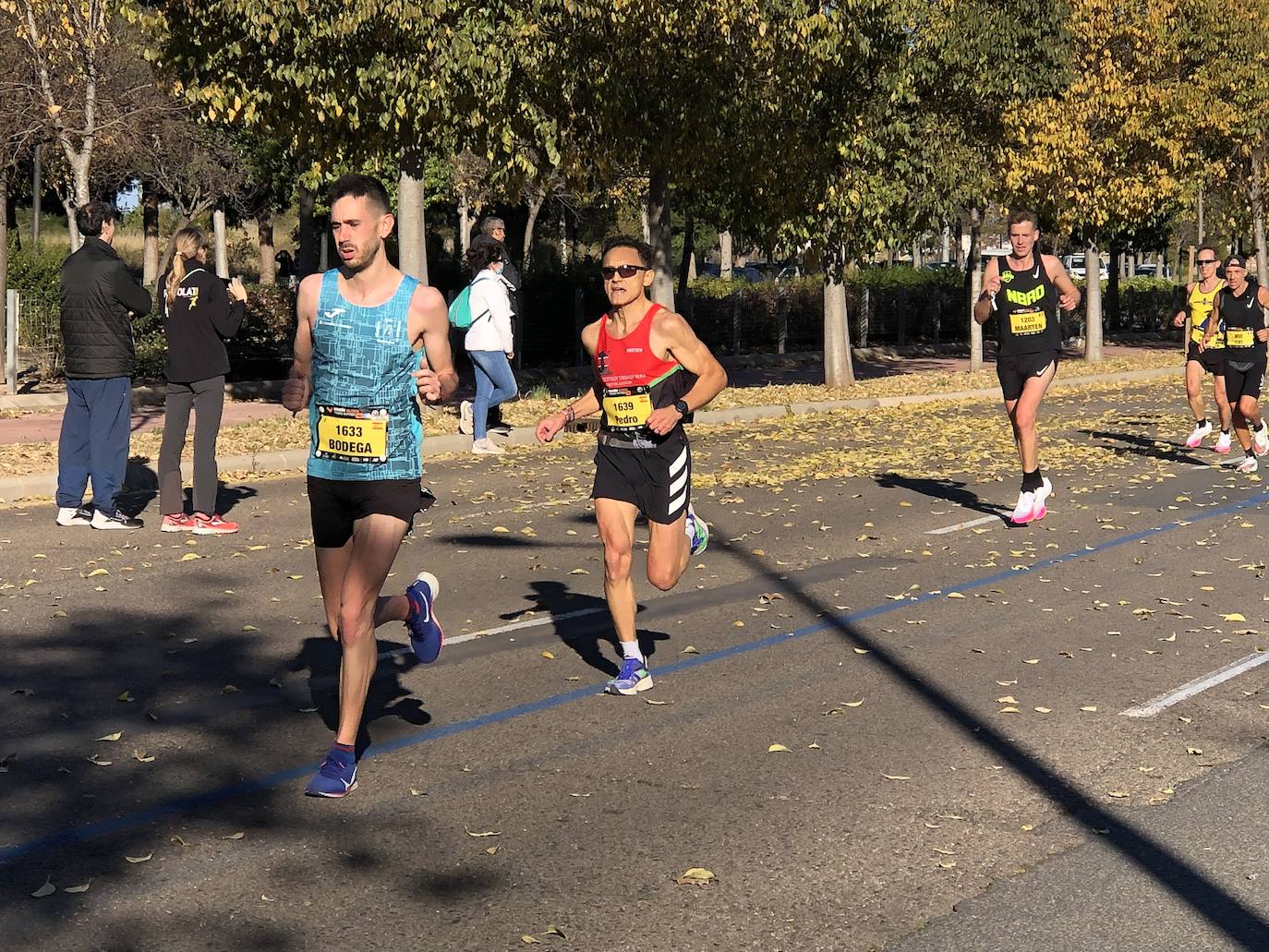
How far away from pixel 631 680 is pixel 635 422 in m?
1.08

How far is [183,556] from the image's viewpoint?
34.9 feet

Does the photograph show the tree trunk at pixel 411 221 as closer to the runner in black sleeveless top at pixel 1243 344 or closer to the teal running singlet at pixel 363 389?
the runner in black sleeveless top at pixel 1243 344

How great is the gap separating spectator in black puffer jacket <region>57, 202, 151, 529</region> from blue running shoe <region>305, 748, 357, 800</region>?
6.20 m

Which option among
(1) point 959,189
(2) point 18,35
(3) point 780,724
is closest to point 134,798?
(3) point 780,724

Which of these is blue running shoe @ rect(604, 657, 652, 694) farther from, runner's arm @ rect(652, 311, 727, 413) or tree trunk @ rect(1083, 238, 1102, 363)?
tree trunk @ rect(1083, 238, 1102, 363)

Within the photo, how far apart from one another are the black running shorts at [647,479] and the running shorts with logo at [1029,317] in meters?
5.50

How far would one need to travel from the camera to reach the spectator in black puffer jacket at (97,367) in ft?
36.8

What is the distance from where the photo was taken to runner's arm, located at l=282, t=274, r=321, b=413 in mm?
5930

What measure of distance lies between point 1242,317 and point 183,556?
983 cm

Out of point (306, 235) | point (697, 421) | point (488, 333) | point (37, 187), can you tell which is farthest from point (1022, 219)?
point (306, 235)

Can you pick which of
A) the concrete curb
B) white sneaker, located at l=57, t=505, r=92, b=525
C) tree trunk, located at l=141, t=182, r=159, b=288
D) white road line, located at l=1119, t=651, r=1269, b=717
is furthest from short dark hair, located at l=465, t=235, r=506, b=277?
tree trunk, located at l=141, t=182, r=159, b=288

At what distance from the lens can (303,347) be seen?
6.01 metres

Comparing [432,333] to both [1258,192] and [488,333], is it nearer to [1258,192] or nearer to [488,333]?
[488,333]

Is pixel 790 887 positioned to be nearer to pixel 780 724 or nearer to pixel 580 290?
pixel 780 724
